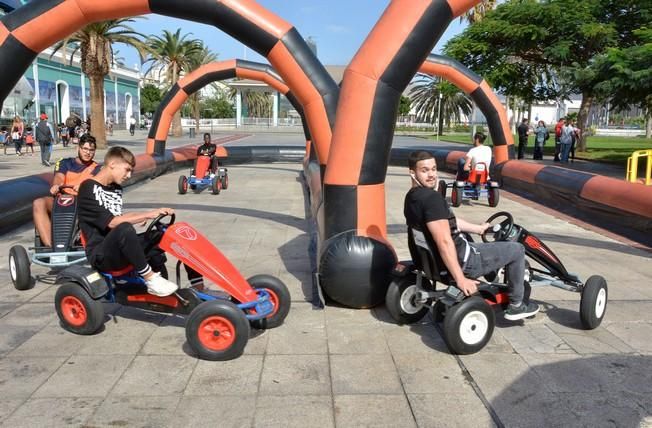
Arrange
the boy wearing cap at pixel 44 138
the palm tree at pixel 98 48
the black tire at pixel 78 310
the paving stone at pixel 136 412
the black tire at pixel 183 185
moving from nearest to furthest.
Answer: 1. the paving stone at pixel 136 412
2. the black tire at pixel 78 310
3. the black tire at pixel 183 185
4. the boy wearing cap at pixel 44 138
5. the palm tree at pixel 98 48

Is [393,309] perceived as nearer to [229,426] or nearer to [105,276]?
[229,426]

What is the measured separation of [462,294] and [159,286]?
7.37 ft

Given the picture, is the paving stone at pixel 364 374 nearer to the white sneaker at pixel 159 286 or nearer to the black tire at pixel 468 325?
the black tire at pixel 468 325

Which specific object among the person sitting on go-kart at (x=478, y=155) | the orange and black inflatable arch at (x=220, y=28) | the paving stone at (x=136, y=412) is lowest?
the paving stone at (x=136, y=412)

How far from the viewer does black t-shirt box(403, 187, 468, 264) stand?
Result: 3.99 m

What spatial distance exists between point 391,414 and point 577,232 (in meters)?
6.54

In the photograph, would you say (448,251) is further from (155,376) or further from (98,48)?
(98,48)

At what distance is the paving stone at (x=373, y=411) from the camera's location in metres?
3.14

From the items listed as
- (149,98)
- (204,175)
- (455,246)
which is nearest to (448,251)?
(455,246)

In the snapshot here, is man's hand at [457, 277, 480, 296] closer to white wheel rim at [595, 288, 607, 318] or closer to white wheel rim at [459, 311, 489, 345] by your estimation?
white wheel rim at [459, 311, 489, 345]

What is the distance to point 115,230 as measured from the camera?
410 centimetres

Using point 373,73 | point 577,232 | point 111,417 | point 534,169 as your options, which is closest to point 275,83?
point 534,169

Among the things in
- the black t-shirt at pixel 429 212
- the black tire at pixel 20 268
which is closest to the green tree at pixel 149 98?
the black tire at pixel 20 268

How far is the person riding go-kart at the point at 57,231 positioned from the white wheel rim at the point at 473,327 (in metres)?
3.87
